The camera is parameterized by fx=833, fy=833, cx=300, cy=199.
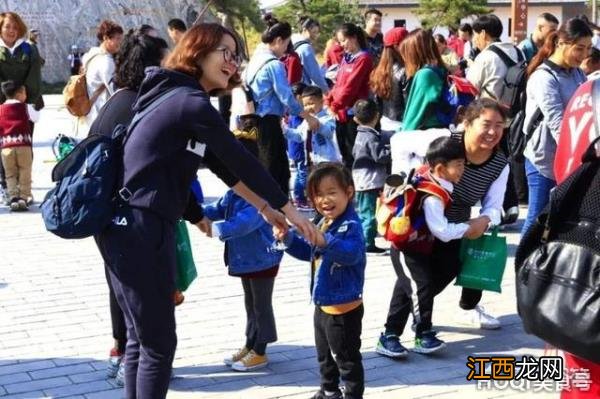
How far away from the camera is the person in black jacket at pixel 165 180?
119 inches

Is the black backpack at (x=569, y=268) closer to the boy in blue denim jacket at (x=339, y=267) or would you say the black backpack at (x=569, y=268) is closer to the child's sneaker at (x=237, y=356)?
the boy in blue denim jacket at (x=339, y=267)

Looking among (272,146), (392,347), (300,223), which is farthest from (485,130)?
(272,146)

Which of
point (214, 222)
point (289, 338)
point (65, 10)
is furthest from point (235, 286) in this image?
point (65, 10)

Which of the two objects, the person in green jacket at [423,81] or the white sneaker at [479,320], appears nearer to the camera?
the white sneaker at [479,320]

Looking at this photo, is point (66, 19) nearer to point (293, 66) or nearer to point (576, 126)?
point (293, 66)

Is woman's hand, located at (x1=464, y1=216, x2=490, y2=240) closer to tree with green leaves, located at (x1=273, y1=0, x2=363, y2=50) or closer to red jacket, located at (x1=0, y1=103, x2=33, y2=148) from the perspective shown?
red jacket, located at (x1=0, y1=103, x2=33, y2=148)

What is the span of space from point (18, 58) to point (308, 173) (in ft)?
17.4

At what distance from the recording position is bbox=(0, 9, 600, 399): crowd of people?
10.1 ft

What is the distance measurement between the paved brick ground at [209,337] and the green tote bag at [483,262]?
14.8 inches

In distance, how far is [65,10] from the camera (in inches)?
1138

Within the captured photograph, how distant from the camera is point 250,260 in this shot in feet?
13.7

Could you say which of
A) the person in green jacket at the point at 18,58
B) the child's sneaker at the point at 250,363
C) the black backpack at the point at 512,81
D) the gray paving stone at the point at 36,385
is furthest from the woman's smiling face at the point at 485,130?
the person in green jacket at the point at 18,58

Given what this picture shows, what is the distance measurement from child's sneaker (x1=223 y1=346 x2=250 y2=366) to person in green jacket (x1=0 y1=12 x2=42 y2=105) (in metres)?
5.12

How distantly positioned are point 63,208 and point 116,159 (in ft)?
0.88
